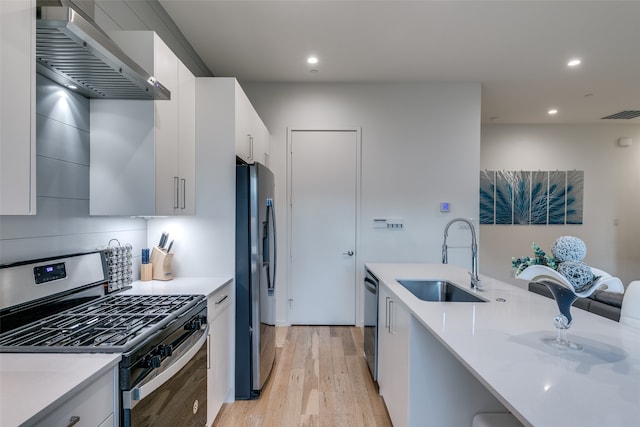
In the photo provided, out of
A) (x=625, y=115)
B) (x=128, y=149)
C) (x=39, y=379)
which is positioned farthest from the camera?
(x=625, y=115)

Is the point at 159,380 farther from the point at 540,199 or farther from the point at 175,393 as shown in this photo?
the point at 540,199

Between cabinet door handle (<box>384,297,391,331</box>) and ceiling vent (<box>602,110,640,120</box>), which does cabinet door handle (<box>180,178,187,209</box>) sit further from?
ceiling vent (<box>602,110,640,120</box>)

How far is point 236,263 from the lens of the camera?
7.70 ft

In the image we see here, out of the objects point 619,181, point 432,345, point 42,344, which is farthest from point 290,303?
point 619,181

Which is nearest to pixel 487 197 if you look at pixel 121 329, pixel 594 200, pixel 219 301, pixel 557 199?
pixel 557 199

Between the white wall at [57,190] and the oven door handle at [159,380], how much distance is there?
802 millimetres

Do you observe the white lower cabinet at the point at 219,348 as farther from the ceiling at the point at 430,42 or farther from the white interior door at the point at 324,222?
the ceiling at the point at 430,42

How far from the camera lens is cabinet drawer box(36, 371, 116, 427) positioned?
2.78 ft

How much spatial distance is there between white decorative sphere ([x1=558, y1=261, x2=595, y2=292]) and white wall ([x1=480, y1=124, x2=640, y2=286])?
15.9 ft

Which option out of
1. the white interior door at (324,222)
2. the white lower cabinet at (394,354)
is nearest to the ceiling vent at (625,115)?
the white interior door at (324,222)

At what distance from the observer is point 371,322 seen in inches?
102

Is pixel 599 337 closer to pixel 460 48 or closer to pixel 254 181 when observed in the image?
pixel 254 181

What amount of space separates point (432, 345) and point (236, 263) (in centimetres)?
142

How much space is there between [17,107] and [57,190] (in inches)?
30.6
